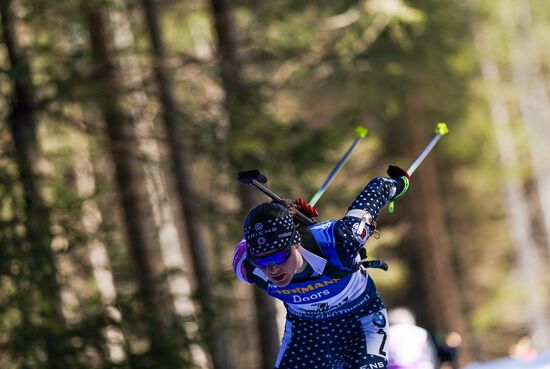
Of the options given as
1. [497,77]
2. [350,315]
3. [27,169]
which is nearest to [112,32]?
[27,169]

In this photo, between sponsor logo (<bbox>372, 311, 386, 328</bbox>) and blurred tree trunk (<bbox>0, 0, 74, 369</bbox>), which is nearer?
sponsor logo (<bbox>372, 311, 386, 328</bbox>)

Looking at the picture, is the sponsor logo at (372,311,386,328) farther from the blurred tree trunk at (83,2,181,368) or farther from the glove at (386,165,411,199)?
the blurred tree trunk at (83,2,181,368)

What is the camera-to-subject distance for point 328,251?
5.82 meters

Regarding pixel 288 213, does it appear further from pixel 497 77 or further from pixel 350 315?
pixel 497 77

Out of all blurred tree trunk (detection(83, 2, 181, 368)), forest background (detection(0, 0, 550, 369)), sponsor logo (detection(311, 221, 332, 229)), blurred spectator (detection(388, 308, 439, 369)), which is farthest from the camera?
blurred tree trunk (detection(83, 2, 181, 368))

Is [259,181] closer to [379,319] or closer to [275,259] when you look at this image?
[275,259]

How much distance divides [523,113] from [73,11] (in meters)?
20.4

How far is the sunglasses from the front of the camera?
557cm

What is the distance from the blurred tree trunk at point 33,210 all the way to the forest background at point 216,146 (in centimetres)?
2

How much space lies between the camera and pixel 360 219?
595cm

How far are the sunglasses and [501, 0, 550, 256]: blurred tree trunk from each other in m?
25.2

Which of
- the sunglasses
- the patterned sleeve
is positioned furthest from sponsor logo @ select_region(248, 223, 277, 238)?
the patterned sleeve

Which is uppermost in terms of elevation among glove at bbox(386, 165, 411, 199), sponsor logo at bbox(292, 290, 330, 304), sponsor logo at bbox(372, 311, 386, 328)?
glove at bbox(386, 165, 411, 199)

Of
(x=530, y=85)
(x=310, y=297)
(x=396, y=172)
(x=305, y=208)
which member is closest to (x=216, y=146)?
(x=396, y=172)
